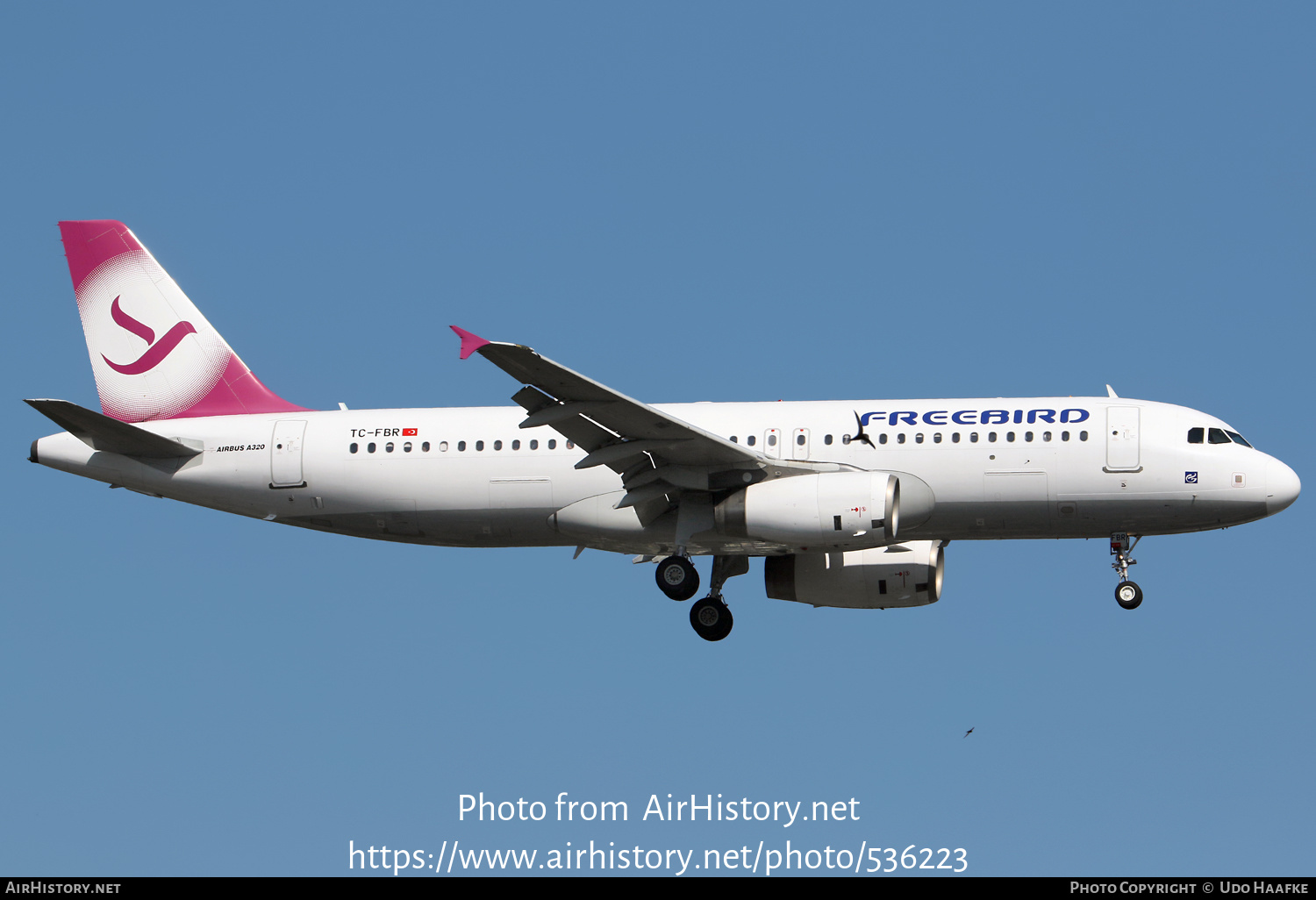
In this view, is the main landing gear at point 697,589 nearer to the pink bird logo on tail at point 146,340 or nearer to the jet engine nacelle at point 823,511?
the jet engine nacelle at point 823,511

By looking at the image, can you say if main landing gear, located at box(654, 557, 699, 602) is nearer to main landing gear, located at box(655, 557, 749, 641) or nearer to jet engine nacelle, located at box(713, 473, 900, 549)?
main landing gear, located at box(655, 557, 749, 641)

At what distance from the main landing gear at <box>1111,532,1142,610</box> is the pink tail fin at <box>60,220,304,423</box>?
18.0 meters

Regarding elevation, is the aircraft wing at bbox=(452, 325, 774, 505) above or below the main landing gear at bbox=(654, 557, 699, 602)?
above

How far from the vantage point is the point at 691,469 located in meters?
35.5

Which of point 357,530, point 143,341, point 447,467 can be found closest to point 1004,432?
point 447,467

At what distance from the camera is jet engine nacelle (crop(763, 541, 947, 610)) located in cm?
3881

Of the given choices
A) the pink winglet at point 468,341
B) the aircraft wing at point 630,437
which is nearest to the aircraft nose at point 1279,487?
the aircraft wing at point 630,437

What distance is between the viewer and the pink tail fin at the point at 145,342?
39.9 meters

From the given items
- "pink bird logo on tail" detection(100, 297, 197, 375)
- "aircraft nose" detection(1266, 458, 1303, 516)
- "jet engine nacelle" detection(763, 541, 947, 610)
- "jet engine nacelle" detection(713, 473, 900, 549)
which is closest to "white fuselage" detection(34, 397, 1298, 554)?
"aircraft nose" detection(1266, 458, 1303, 516)

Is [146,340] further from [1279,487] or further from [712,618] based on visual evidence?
[1279,487]

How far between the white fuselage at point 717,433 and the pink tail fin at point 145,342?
2.39ft

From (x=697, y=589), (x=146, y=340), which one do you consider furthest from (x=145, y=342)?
(x=697, y=589)

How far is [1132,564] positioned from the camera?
3631 cm

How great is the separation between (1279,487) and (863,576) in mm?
8932
